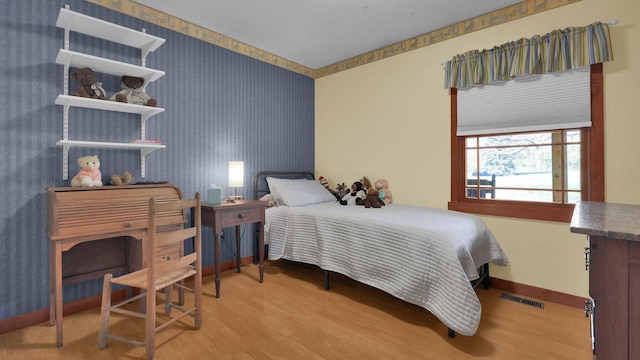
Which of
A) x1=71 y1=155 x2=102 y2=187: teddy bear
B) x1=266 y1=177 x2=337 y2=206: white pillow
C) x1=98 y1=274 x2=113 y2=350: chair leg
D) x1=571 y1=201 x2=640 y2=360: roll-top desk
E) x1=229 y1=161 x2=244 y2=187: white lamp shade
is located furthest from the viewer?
x1=266 y1=177 x2=337 y2=206: white pillow

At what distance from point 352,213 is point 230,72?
211cm

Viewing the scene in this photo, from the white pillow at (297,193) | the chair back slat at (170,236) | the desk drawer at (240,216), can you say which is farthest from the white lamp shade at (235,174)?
the chair back slat at (170,236)

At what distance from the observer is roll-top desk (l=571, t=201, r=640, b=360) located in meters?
0.88

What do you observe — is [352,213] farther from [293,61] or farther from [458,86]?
[293,61]

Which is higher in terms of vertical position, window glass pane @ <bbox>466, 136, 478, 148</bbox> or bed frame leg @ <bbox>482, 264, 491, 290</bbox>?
window glass pane @ <bbox>466, 136, 478, 148</bbox>

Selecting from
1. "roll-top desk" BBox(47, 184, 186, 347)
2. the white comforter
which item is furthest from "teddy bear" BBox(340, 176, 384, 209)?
"roll-top desk" BBox(47, 184, 186, 347)

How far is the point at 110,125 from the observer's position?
8.28ft

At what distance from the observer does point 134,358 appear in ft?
5.75

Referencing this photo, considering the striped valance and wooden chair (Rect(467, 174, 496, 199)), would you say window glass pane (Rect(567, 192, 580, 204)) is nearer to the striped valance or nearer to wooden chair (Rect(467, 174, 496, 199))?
wooden chair (Rect(467, 174, 496, 199))

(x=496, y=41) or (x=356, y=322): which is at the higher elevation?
(x=496, y=41)

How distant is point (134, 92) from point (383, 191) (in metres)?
2.63

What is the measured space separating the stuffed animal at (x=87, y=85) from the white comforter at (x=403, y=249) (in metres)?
1.87

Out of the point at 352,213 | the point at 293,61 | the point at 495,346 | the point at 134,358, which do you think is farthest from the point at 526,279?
the point at 293,61

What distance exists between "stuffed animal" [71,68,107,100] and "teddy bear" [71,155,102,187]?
0.48 m
